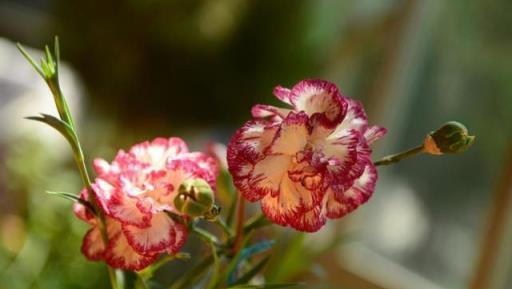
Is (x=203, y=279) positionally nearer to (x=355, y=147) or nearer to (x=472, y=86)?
(x=355, y=147)

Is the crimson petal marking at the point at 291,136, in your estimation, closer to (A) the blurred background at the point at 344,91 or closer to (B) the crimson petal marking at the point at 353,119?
(B) the crimson petal marking at the point at 353,119

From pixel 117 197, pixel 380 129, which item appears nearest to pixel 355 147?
pixel 380 129

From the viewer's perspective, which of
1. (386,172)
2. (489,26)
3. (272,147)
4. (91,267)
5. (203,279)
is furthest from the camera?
(386,172)

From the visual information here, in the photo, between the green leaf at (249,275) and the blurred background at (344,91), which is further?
the blurred background at (344,91)

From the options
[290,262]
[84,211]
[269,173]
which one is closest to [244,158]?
[269,173]

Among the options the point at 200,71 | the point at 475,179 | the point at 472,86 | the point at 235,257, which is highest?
the point at 200,71

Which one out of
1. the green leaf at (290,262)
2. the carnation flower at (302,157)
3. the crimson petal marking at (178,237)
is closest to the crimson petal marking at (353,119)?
the carnation flower at (302,157)
